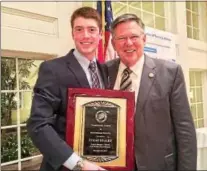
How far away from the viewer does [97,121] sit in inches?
46.1

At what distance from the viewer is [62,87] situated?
117cm

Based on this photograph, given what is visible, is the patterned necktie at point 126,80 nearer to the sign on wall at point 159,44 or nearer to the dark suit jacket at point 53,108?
the dark suit jacket at point 53,108

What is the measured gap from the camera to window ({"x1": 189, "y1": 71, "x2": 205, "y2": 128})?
5344 millimetres

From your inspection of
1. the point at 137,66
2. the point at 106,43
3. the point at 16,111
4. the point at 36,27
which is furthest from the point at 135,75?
the point at 16,111

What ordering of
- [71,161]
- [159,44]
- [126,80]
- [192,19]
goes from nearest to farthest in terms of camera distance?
1. [71,161]
2. [126,80]
3. [159,44]
4. [192,19]

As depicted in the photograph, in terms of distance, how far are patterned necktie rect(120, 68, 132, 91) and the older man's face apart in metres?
0.04

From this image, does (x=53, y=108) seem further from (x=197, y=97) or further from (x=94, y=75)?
(x=197, y=97)

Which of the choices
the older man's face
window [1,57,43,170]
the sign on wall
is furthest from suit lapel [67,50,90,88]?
the sign on wall

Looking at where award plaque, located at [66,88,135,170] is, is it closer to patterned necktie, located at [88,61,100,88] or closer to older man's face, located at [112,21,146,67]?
patterned necktie, located at [88,61,100,88]

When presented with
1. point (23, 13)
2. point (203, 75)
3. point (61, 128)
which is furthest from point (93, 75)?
point (203, 75)

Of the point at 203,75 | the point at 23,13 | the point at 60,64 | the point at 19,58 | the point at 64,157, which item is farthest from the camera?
the point at 203,75

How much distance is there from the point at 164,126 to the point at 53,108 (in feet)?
1.59

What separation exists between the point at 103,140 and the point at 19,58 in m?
1.60

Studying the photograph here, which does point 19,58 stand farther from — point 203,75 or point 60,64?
point 203,75
